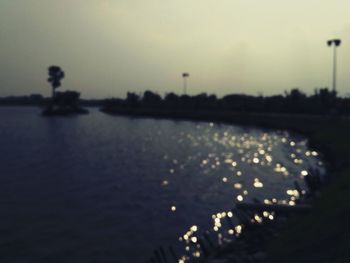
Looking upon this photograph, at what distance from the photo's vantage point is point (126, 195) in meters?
35.0

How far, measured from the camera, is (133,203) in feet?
105

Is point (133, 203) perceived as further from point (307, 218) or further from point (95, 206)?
point (307, 218)

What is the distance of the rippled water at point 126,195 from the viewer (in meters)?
23.0

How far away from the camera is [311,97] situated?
150625mm

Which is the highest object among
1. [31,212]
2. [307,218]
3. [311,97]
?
[311,97]

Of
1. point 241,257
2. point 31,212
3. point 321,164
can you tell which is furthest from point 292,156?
point 241,257

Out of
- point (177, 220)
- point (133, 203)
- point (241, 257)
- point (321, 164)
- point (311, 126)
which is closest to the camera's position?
point (241, 257)

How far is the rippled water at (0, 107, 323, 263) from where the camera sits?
23.0 m

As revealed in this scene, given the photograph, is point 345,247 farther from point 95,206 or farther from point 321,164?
point 321,164

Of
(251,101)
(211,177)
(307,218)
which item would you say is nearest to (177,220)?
(307,218)

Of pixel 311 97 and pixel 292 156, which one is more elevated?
pixel 311 97

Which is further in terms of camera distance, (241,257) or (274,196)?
(274,196)

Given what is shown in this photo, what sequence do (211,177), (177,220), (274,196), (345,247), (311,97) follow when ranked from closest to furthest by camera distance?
(345,247) < (177,220) < (274,196) < (211,177) < (311,97)

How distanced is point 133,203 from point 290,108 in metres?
111
